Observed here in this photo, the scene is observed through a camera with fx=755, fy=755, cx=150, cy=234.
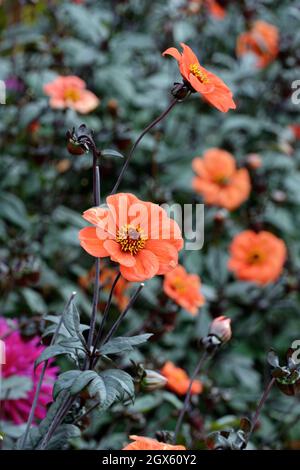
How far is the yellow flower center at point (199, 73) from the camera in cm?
75

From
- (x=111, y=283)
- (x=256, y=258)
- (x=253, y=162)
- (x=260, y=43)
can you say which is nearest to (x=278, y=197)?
(x=253, y=162)

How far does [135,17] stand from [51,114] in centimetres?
69

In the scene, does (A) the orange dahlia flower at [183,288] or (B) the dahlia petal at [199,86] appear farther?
(A) the orange dahlia flower at [183,288]

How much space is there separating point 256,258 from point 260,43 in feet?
2.43

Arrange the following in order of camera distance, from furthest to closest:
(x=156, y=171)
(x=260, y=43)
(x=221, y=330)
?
(x=260, y=43) → (x=156, y=171) → (x=221, y=330)

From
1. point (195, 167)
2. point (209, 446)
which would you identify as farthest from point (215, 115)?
point (209, 446)

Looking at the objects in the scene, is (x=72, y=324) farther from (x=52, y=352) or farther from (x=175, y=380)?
(x=175, y=380)

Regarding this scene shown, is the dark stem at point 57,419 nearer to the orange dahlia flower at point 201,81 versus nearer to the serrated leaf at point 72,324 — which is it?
the serrated leaf at point 72,324

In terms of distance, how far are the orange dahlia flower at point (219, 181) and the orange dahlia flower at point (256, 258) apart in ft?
0.39

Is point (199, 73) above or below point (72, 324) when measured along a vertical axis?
above

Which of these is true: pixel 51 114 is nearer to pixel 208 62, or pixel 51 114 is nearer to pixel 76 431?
pixel 208 62

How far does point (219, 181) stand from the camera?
187 centimetres

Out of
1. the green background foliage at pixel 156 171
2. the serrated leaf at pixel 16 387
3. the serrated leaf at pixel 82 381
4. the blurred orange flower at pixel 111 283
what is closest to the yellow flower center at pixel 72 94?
the green background foliage at pixel 156 171
